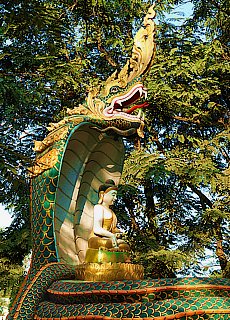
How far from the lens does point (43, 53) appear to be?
33.4 ft

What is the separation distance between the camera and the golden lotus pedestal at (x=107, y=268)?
4312 mm

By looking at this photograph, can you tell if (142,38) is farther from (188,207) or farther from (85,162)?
(188,207)

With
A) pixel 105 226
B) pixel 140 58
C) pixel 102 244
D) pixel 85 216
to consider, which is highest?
pixel 140 58

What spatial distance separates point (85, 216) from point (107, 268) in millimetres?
1289

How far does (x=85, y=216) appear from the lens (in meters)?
5.55

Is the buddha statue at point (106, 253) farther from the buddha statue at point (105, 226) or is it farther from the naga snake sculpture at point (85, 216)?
the naga snake sculpture at point (85, 216)

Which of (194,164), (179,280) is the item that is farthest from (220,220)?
(179,280)

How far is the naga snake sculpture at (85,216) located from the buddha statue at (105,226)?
0.33 metres

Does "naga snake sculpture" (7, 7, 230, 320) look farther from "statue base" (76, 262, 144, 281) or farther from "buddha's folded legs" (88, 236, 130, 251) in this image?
"buddha's folded legs" (88, 236, 130, 251)

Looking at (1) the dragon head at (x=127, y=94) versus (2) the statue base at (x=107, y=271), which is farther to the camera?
(1) the dragon head at (x=127, y=94)

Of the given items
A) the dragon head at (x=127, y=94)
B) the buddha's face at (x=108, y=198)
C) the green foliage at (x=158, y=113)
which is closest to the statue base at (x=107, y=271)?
the buddha's face at (x=108, y=198)

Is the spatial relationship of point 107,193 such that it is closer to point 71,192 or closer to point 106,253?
point 71,192

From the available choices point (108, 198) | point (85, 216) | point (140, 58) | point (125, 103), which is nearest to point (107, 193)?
point (108, 198)

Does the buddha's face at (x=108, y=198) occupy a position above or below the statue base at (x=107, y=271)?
above
